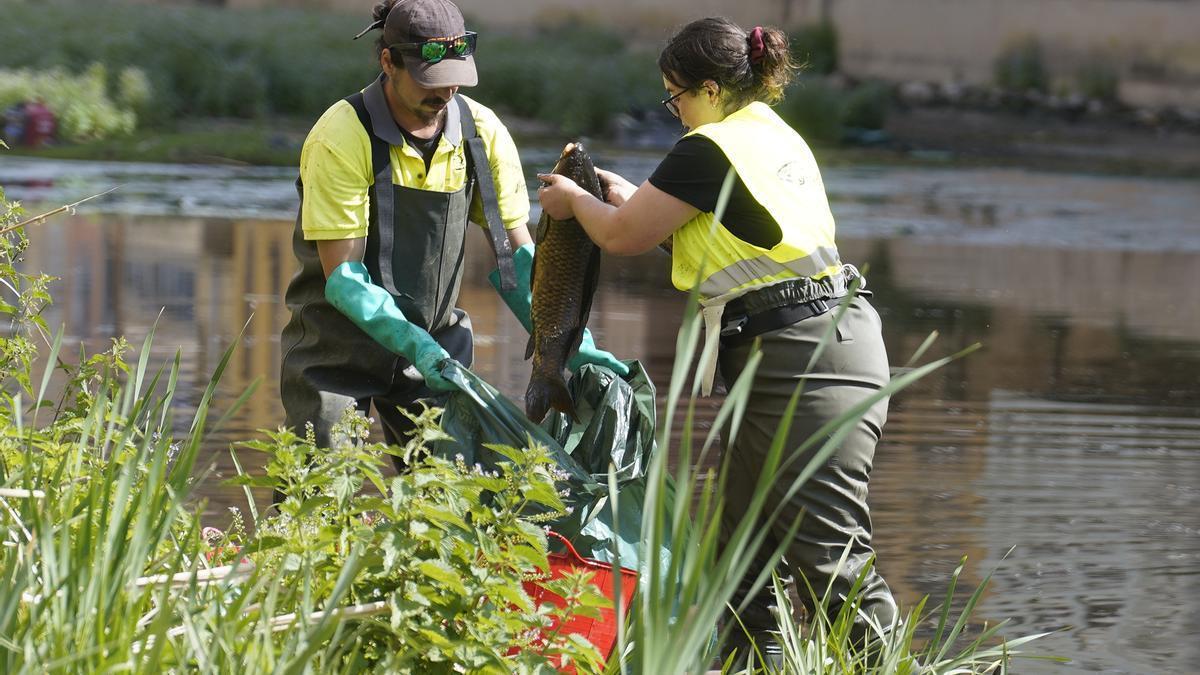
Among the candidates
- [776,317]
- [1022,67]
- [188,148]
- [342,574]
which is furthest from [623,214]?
[1022,67]

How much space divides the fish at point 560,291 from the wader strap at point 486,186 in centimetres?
33

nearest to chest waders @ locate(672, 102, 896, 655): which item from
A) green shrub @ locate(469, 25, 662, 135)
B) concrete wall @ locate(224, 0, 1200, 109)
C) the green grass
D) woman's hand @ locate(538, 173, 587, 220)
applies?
woman's hand @ locate(538, 173, 587, 220)

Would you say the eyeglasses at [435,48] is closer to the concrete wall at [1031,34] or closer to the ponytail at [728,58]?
the ponytail at [728,58]

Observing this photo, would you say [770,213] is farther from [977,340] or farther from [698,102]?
[977,340]

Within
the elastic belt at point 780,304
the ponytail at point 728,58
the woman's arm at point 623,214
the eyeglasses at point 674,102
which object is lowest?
the elastic belt at point 780,304

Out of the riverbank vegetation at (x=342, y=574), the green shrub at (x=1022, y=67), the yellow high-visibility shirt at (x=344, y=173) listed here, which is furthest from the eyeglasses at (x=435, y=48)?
the green shrub at (x=1022, y=67)

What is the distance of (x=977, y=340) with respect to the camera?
9.86m

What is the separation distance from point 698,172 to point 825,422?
0.61 metres

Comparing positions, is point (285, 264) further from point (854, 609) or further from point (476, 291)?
point (854, 609)

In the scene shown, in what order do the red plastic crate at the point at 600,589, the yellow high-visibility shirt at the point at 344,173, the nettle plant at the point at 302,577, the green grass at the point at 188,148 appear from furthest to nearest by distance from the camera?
the green grass at the point at 188,148
the yellow high-visibility shirt at the point at 344,173
the red plastic crate at the point at 600,589
the nettle plant at the point at 302,577

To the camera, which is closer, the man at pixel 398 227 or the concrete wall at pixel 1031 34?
the man at pixel 398 227

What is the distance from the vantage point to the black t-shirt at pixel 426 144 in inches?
167

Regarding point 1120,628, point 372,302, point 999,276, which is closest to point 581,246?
point 372,302

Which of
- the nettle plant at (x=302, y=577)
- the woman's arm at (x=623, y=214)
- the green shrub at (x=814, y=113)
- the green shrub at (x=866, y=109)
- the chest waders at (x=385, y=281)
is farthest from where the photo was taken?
the green shrub at (x=866, y=109)
